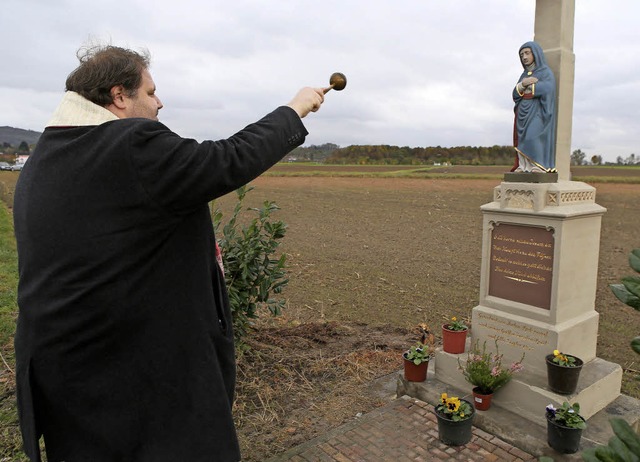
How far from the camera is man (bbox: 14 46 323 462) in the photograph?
1.32 meters

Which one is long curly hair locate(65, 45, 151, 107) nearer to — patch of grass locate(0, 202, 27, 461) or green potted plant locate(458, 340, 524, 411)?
patch of grass locate(0, 202, 27, 461)

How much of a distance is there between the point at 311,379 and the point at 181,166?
12.6ft

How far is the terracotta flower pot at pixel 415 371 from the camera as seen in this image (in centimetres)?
441

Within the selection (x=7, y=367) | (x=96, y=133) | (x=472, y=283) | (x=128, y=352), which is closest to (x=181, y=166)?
(x=96, y=133)

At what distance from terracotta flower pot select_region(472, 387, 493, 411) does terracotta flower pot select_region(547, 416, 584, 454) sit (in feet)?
1.86

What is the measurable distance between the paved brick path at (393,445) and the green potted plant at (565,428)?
0.22 meters

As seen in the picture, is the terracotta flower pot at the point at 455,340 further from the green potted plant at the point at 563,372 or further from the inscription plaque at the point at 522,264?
the green potted plant at the point at 563,372

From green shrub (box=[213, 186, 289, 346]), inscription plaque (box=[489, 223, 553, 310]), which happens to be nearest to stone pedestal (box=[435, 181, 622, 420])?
inscription plaque (box=[489, 223, 553, 310])

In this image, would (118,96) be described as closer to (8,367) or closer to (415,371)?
(415,371)

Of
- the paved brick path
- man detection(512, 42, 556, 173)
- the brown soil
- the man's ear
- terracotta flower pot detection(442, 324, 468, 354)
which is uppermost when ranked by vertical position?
man detection(512, 42, 556, 173)

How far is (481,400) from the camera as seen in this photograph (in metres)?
4.02

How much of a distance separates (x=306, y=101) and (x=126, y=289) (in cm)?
80

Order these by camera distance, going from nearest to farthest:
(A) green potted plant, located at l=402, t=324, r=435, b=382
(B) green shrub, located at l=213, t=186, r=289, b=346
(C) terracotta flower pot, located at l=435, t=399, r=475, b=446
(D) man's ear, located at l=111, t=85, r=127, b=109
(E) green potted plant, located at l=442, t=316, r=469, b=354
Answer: (D) man's ear, located at l=111, t=85, r=127, b=109, (C) terracotta flower pot, located at l=435, t=399, r=475, b=446, (B) green shrub, located at l=213, t=186, r=289, b=346, (A) green potted plant, located at l=402, t=324, r=435, b=382, (E) green potted plant, located at l=442, t=316, r=469, b=354

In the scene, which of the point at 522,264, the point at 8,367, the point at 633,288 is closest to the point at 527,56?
the point at 522,264
